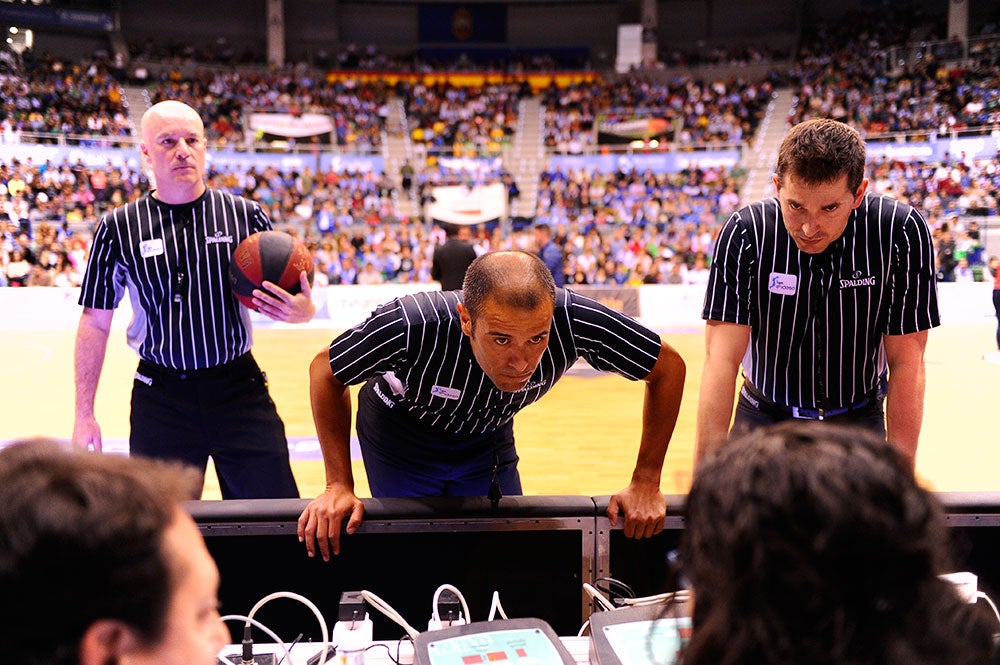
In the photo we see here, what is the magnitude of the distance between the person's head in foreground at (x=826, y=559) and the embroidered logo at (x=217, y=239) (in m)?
2.89

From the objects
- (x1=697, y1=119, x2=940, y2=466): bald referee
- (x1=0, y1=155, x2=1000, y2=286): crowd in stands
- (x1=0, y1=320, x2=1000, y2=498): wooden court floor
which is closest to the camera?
(x1=697, y1=119, x2=940, y2=466): bald referee

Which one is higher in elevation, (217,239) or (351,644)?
(217,239)

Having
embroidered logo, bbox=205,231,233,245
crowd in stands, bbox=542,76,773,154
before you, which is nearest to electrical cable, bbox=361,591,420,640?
embroidered logo, bbox=205,231,233,245

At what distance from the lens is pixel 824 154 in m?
2.27

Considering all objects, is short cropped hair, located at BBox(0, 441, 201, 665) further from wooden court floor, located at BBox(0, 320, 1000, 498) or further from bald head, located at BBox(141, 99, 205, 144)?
wooden court floor, located at BBox(0, 320, 1000, 498)

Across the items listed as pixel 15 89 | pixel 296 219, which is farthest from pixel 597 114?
pixel 15 89

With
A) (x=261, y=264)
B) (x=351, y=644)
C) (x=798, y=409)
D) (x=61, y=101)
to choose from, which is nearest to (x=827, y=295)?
(x=798, y=409)

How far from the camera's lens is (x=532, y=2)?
29391 mm

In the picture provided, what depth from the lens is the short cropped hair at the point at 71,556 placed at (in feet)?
2.57

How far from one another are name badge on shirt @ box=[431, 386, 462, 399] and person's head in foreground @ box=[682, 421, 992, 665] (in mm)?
1727

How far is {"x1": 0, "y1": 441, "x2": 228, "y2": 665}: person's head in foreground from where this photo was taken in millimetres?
786

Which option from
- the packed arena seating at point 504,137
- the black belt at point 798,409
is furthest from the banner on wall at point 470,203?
the black belt at point 798,409

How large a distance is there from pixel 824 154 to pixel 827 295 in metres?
0.52

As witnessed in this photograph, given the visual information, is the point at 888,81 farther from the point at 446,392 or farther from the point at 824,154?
the point at 446,392
